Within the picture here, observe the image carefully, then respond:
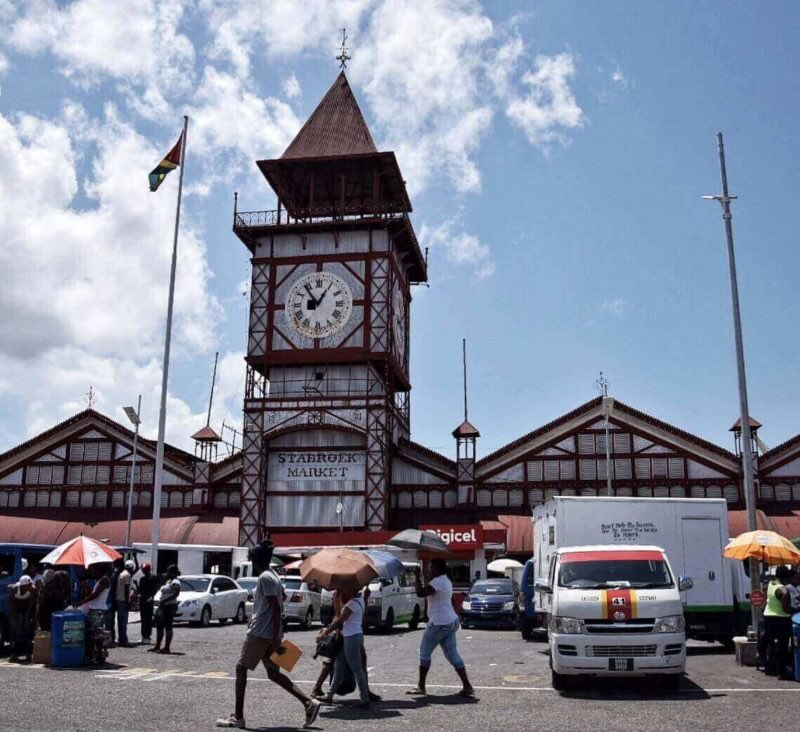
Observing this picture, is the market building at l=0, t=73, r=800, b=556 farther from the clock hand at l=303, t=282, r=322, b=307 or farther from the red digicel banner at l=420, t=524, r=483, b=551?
the red digicel banner at l=420, t=524, r=483, b=551

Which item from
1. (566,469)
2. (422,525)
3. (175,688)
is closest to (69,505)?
(422,525)

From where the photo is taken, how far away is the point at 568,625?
12.9m

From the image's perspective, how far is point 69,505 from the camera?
160ft

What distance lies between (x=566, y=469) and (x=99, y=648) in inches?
1250

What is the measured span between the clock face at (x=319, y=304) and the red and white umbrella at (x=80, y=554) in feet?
96.0

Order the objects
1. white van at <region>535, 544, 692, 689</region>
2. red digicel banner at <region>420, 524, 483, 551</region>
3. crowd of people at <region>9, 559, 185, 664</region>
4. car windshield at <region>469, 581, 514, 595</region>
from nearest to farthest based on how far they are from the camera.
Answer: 1. white van at <region>535, 544, 692, 689</region>
2. crowd of people at <region>9, 559, 185, 664</region>
3. car windshield at <region>469, 581, 514, 595</region>
4. red digicel banner at <region>420, 524, 483, 551</region>

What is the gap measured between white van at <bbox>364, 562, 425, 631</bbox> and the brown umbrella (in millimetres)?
13549

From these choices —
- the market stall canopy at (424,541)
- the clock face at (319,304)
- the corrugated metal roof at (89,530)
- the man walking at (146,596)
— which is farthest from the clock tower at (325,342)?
the market stall canopy at (424,541)

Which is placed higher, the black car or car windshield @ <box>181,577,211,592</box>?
car windshield @ <box>181,577,211,592</box>

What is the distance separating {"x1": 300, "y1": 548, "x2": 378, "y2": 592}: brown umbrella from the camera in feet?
38.2

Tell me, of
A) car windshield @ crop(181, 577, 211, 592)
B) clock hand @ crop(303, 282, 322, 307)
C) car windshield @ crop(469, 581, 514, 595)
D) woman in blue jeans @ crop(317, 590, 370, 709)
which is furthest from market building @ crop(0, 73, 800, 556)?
woman in blue jeans @ crop(317, 590, 370, 709)

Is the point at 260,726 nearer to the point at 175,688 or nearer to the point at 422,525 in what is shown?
the point at 175,688

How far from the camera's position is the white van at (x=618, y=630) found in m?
12.6

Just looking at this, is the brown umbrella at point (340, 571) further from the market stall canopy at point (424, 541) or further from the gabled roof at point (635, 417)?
the gabled roof at point (635, 417)
